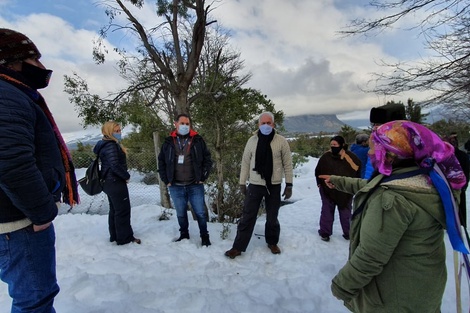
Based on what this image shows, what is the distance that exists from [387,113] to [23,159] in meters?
3.00

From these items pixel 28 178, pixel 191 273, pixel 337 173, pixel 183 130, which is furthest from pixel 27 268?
pixel 337 173

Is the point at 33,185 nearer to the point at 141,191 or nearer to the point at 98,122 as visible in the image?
the point at 98,122

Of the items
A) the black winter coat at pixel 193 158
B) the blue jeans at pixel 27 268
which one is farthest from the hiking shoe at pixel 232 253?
the blue jeans at pixel 27 268

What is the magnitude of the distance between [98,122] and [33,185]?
16.5 ft

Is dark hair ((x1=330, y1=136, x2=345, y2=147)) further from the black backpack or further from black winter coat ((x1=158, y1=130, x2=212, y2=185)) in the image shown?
the black backpack

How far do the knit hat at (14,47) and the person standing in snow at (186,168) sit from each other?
Answer: 2.27 meters

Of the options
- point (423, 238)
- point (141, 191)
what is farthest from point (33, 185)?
point (141, 191)

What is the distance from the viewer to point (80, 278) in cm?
277

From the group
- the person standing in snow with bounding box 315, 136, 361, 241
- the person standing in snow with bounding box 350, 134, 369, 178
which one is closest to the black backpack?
the person standing in snow with bounding box 315, 136, 361, 241

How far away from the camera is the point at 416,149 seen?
50.6 inches

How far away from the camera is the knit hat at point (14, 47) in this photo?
138 cm

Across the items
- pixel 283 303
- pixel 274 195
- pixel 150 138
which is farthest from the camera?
pixel 150 138

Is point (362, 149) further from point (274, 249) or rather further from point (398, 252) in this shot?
point (398, 252)

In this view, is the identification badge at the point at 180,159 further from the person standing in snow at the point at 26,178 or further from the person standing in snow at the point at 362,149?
the person standing in snow at the point at 362,149
